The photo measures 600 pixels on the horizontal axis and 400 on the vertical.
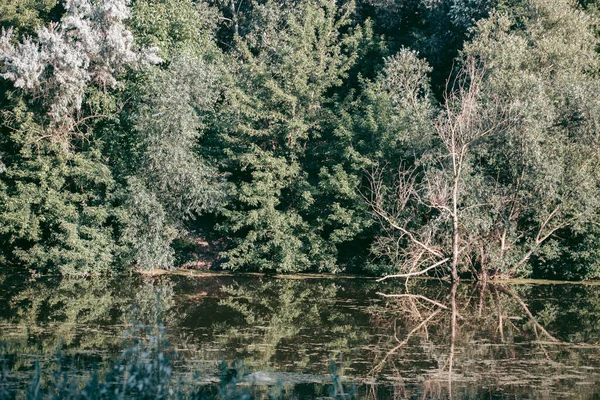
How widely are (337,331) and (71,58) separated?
1694cm

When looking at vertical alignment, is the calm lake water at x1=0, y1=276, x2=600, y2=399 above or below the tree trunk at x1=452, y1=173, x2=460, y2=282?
below

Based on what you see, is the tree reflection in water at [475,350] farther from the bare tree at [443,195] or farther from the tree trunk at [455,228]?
the bare tree at [443,195]

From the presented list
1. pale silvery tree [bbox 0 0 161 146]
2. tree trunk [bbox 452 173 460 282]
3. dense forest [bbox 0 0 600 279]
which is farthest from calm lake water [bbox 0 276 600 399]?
pale silvery tree [bbox 0 0 161 146]

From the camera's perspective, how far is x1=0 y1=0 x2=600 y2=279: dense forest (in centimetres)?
3089

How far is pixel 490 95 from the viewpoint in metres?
31.5

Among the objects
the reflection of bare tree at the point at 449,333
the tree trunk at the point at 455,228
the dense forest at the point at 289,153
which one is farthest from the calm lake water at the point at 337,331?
the dense forest at the point at 289,153

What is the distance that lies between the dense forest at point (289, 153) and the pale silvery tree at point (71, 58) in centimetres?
9

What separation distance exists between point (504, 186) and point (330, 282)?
797cm

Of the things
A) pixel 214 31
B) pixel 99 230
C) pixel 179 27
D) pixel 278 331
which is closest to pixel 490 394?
pixel 278 331

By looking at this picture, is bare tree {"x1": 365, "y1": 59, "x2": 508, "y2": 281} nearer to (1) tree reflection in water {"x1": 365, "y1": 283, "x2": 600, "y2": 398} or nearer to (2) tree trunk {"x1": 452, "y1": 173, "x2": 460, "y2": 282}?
(2) tree trunk {"x1": 452, "y1": 173, "x2": 460, "y2": 282}

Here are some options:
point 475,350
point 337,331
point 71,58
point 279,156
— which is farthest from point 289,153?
point 475,350

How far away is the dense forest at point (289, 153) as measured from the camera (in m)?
30.9

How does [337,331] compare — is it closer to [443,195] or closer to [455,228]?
[455,228]

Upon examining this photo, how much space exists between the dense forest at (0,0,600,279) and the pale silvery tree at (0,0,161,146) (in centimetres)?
9
